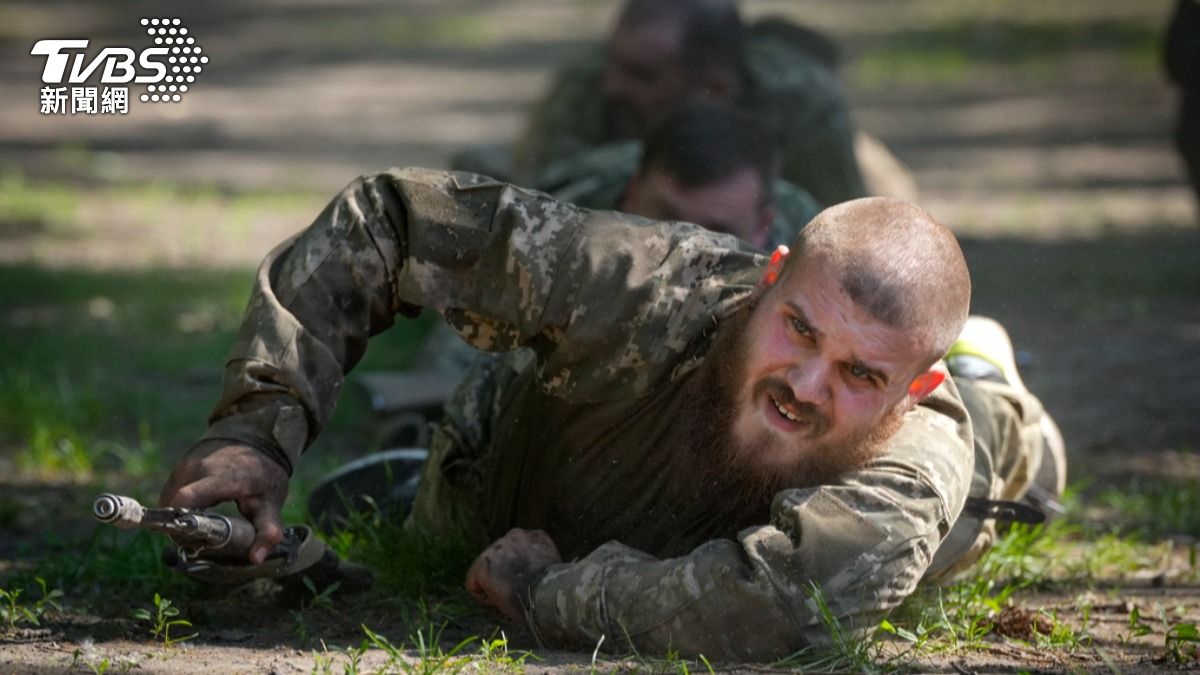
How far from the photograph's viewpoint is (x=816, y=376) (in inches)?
140

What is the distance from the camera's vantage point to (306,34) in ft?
55.6

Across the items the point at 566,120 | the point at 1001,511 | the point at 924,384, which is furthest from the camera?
the point at 566,120

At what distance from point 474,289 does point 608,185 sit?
3.03 metres

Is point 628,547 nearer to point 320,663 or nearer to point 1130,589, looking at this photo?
point 320,663

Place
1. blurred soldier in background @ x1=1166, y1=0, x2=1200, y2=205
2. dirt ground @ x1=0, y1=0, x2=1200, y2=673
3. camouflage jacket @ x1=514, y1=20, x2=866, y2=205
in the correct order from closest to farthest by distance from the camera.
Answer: dirt ground @ x1=0, y1=0, x2=1200, y2=673, blurred soldier in background @ x1=1166, y1=0, x2=1200, y2=205, camouflage jacket @ x1=514, y1=20, x2=866, y2=205

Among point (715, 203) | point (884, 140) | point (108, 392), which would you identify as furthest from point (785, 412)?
point (884, 140)

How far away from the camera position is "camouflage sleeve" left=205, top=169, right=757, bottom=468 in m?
3.71

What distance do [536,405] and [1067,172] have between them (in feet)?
26.0

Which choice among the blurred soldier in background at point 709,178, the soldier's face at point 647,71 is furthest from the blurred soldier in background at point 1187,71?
the blurred soldier in background at point 709,178

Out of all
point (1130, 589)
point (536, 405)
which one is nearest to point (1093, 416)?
point (1130, 589)

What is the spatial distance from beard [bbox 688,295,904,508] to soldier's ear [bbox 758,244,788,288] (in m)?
0.05

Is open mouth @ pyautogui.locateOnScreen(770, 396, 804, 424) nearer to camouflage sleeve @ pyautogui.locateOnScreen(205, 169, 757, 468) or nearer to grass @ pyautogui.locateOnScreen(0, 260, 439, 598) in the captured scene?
camouflage sleeve @ pyautogui.locateOnScreen(205, 169, 757, 468)

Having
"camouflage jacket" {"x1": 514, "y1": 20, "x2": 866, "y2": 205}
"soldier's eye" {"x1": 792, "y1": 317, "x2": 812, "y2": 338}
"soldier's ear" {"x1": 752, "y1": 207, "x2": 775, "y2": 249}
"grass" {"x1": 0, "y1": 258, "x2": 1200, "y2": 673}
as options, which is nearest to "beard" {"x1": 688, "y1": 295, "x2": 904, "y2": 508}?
"soldier's eye" {"x1": 792, "y1": 317, "x2": 812, "y2": 338}

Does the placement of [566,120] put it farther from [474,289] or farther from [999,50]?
[999,50]
